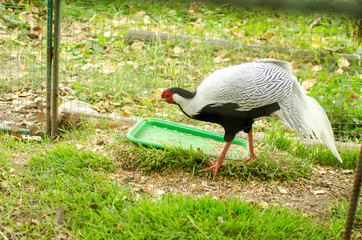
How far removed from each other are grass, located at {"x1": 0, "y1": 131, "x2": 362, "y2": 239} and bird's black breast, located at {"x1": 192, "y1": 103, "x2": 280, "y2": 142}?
24.3 inches

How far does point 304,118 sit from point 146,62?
8.77 feet

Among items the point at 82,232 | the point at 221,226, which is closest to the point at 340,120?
the point at 221,226

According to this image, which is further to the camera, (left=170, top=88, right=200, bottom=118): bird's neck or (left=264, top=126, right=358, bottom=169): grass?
(left=264, top=126, right=358, bottom=169): grass

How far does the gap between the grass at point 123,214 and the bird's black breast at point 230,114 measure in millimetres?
617

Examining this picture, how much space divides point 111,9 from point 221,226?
15.1 feet

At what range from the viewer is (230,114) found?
307 centimetres

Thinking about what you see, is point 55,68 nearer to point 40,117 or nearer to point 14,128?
point 40,117

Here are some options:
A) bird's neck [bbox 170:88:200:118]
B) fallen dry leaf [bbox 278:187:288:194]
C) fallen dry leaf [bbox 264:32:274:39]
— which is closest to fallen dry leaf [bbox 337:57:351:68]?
fallen dry leaf [bbox 264:32:274:39]

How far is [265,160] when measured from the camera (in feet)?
10.9

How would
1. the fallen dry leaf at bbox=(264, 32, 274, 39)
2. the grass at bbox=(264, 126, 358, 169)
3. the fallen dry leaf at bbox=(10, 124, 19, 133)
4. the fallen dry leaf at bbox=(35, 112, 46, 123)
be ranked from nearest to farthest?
the grass at bbox=(264, 126, 358, 169)
the fallen dry leaf at bbox=(10, 124, 19, 133)
the fallen dry leaf at bbox=(35, 112, 46, 123)
the fallen dry leaf at bbox=(264, 32, 274, 39)

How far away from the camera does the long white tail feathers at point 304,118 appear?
3.07 meters

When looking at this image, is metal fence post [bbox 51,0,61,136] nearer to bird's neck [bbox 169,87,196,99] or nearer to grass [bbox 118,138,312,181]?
grass [bbox 118,138,312,181]

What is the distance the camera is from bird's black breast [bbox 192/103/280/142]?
120 inches

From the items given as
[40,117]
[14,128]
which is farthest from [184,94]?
[14,128]
